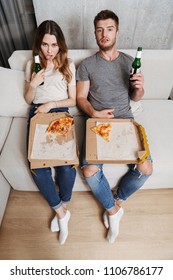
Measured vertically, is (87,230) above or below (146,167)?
below

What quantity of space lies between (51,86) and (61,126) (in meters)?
0.33

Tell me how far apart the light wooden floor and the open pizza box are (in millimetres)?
526

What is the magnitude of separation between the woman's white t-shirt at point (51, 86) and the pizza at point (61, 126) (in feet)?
0.74

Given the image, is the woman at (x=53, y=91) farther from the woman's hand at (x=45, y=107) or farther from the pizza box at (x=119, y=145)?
the pizza box at (x=119, y=145)

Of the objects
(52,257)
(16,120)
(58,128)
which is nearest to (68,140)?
(58,128)

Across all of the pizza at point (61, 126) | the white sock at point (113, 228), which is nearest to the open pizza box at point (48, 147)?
the pizza at point (61, 126)

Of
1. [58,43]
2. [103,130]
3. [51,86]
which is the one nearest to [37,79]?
[51,86]

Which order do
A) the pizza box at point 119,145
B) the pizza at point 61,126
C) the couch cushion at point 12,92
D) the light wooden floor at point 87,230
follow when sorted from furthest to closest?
the couch cushion at point 12,92 < the light wooden floor at point 87,230 < the pizza at point 61,126 < the pizza box at point 119,145

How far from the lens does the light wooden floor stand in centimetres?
120

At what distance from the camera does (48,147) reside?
3.37ft

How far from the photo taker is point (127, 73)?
130cm

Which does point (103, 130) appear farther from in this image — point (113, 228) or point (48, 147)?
point (113, 228)

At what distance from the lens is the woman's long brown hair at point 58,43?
1.11 metres

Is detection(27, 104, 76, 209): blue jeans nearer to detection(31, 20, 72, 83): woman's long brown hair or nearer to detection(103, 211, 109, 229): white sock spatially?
detection(103, 211, 109, 229): white sock
